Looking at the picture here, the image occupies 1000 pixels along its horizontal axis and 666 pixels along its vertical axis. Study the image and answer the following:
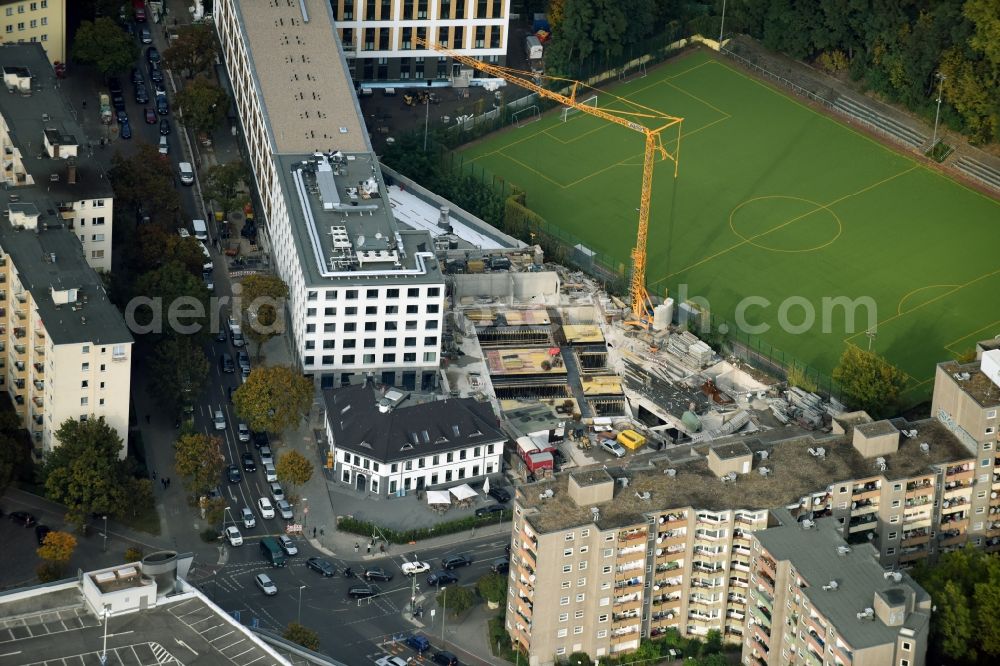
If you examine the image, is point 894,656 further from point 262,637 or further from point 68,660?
point 68,660

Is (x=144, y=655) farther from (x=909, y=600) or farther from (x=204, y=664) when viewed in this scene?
(x=909, y=600)

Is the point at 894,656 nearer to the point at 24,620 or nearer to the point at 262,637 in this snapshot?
the point at 262,637

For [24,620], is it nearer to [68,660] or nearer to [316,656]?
[68,660]

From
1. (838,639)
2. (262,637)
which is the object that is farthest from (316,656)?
(838,639)

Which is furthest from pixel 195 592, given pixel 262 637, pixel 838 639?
pixel 838 639
